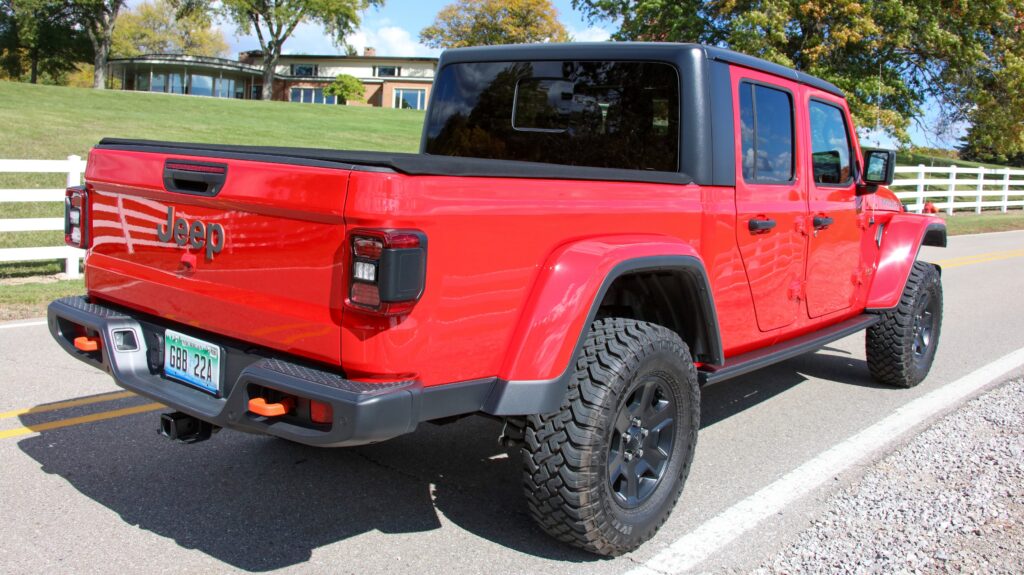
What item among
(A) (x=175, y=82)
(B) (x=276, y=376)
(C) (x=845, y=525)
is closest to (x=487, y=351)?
(B) (x=276, y=376)

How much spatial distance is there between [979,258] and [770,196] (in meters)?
12.1

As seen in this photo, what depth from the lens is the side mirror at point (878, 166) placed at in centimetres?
517

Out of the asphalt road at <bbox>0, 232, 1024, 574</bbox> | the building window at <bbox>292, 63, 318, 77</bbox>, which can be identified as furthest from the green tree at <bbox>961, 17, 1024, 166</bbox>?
the building window at <bbox>292, 63, 318, 77</bbox>

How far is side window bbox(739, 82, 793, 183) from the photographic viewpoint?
423 centimetres

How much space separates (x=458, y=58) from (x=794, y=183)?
1.92 m

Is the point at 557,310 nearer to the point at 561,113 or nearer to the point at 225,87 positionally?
the point at 561,113

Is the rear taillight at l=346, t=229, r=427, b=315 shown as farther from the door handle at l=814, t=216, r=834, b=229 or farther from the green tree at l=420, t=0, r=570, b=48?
the green tree at l=420, t=0, r=570, b=48

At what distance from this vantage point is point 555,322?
10.1ft

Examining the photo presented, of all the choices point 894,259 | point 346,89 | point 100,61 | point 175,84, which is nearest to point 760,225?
point 894,259

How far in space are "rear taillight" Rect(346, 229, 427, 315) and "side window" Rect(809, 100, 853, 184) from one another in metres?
2.94

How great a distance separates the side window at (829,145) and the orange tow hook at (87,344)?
365 cm

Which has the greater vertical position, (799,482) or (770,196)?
(770,196)

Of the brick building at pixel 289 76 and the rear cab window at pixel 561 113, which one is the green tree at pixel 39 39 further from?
the rear cab window at pixel 561 113

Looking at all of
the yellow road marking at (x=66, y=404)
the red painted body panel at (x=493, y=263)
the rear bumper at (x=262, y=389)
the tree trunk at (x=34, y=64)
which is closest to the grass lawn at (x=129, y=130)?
the yellow road marking at (x=66, y=404)
